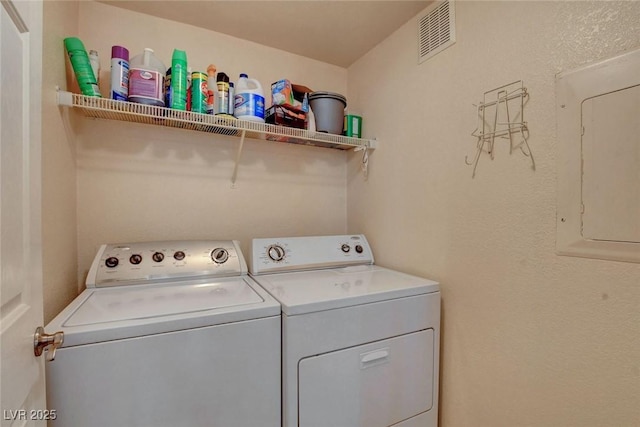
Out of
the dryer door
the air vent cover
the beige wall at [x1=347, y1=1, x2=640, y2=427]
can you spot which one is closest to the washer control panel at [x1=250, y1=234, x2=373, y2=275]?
the beige wall at [x1=347, y1=1, x2=640, y2=427]

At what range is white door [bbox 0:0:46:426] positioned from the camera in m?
0.56

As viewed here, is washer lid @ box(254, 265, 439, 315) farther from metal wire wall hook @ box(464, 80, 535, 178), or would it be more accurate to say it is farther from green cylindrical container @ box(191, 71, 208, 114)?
green cylindrical container @ box(191, 71, 208, 114)

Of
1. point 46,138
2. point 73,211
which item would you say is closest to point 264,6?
point 46,138

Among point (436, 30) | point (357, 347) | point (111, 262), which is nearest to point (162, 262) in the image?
point (111, 262)

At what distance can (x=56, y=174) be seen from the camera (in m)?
1.15

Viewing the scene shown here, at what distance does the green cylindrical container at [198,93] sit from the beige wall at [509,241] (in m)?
1.09

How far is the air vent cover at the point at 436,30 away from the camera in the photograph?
1386 mm

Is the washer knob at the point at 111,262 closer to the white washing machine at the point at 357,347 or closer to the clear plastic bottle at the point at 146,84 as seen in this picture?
the white washing machine at the point at 357,347

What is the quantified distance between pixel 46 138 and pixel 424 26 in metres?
1.78

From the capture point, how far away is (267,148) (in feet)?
6.31

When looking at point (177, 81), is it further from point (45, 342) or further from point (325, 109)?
point (45, 342)

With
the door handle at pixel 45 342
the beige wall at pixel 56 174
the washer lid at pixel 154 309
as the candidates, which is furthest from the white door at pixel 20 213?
the beige wall at pixel 56 174

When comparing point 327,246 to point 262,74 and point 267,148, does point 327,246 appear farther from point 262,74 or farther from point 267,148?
point 262,74

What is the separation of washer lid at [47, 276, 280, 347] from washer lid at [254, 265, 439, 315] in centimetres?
Answer: 10
